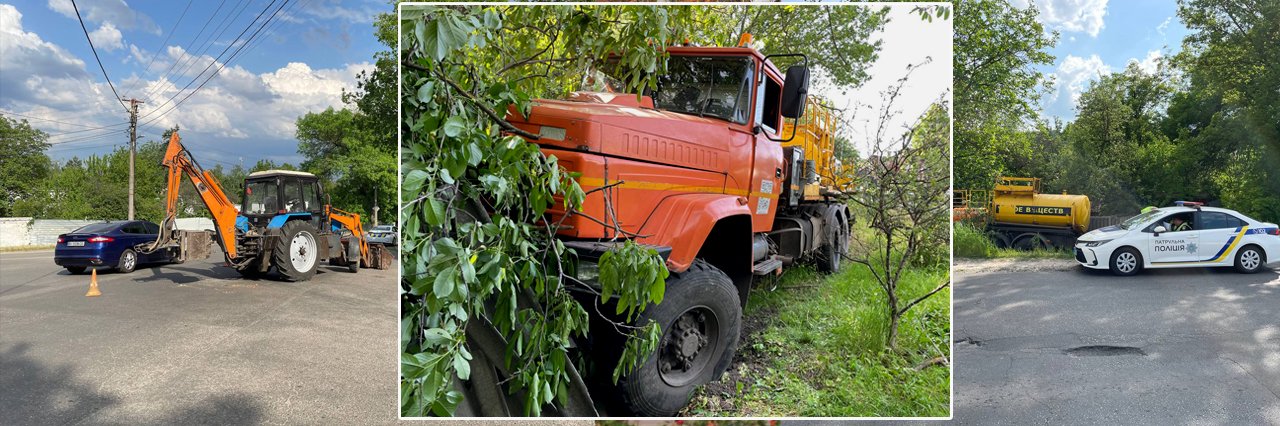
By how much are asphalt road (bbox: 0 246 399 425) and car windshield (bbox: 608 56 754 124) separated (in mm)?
1473

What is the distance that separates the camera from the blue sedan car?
1245 centimetres

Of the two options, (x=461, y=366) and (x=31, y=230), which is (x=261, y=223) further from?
(x=31, y=230)

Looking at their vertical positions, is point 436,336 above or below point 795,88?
below

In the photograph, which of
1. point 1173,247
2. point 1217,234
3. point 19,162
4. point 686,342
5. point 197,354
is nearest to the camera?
point 686,342

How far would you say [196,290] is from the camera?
10.6m

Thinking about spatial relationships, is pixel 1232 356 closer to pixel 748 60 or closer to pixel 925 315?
pixel 925 315

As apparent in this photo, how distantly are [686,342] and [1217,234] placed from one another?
33.0 ft

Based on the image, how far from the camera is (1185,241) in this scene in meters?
9.41

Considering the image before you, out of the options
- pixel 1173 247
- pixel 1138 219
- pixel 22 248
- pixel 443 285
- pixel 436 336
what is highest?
pixel 1138 219

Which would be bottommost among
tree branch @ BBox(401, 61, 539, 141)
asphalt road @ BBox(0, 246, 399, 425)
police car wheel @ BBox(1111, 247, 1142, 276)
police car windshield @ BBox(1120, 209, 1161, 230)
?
asphalt road @ BBox(0, 246, 399, 425)

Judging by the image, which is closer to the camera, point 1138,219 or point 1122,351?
point 1122,351

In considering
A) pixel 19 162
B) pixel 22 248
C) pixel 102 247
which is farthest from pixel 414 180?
pixel 19 162

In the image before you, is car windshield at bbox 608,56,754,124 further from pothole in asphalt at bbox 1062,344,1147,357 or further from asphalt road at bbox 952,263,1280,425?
pothole in asphalt at bbox 1062,344,1147,357

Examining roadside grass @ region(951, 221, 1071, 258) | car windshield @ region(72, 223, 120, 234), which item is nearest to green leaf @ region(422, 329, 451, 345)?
roadside grass @ region(951, 221, 1071, 258)
